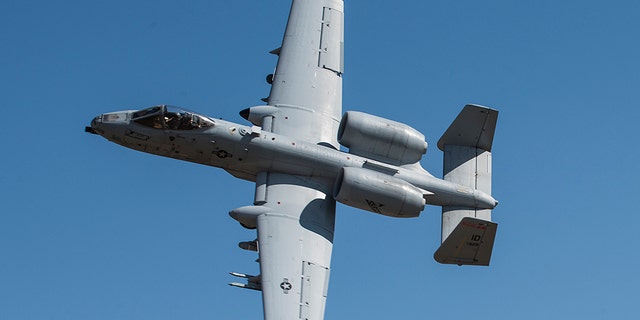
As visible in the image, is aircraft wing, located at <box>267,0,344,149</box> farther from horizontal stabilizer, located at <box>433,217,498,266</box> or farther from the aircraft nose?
the aircraft nose

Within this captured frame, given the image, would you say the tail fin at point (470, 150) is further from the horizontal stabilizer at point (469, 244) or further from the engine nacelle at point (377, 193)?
the engine nacelle at point (377, 193)

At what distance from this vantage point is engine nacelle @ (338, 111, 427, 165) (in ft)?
133

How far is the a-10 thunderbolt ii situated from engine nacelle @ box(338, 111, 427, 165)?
36 millimetres

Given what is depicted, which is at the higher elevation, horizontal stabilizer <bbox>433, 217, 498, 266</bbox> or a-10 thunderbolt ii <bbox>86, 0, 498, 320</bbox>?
a-10 thunderbolt ii <bbox>86, 0, 498, 320</bbox>

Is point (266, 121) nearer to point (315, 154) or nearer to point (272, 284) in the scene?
point (315, 154)

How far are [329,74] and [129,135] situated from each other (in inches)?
330

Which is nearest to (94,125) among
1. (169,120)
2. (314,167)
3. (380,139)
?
(169,120)

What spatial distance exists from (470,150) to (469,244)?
4.26 m

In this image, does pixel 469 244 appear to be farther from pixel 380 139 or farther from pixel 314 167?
pixel 314 167

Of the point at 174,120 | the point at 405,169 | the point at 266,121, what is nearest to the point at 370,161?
the point at 405,169

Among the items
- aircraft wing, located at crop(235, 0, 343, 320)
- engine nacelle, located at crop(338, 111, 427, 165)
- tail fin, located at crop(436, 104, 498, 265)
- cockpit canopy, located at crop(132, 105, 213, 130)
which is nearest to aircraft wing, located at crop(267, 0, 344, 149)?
aircraft wing, located at crop(235, 0, 343, 320)

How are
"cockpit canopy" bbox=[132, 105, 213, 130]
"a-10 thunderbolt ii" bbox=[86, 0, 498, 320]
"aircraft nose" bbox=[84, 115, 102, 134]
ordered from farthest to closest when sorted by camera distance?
"aircraft nose" bbox=[84, 115, 102, 134] < "cockpit canopy" bbox=[132, 105, 213, 130] < "a-10 thunderbolt ii" bbox=[86, 0, 498, 320]

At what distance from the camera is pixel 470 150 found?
4222 centimetres

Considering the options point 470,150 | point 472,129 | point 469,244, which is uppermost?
point 472,129
